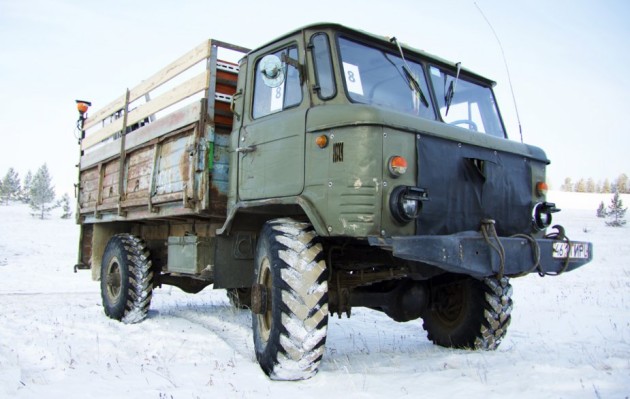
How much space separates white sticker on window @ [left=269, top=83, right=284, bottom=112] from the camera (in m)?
4.97

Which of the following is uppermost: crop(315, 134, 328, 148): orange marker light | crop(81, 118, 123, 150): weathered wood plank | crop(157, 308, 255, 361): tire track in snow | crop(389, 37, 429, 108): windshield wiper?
crop(81, 118, 123, 150): weathered wood plank

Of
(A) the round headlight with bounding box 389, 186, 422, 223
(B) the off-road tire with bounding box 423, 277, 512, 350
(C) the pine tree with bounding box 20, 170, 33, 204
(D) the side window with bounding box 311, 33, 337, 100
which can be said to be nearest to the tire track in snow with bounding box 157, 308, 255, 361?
(B) the off-road tire with bounding box 423, 277, 512, 350

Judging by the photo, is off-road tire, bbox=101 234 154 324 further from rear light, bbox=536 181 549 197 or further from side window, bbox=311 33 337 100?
rear light, bbox=536 181 549 197

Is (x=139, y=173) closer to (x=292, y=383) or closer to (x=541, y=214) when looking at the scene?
(x=292, y=383)

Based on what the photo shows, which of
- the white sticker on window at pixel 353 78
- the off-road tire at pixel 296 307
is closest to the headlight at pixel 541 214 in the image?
the white sticker on window at pixel 353 78

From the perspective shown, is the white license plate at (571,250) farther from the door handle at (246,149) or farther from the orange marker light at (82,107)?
the orange marker light at (82,107)

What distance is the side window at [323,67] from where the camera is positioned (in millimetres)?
4484

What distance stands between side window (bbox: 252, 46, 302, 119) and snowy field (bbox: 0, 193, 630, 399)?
231 cm

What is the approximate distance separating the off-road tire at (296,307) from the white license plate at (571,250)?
6.42ft

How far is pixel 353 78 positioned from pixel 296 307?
1920 millimetres

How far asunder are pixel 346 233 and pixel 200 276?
2.60 m

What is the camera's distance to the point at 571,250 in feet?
15.3

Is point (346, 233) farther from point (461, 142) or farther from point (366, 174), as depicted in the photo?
point (461, 142)

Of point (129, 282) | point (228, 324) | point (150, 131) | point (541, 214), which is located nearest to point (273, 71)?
point (541, 214)
